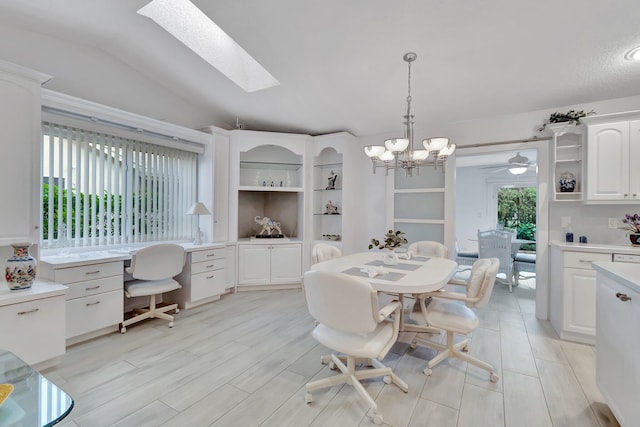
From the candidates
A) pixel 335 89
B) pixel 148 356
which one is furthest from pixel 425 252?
pixel 148 356

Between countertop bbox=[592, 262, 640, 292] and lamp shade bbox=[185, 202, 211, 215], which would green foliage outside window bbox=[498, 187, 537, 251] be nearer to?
countertop bbox=[592, 262, 640, 292]

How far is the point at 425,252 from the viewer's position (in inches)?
132

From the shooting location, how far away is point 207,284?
3.66 metres

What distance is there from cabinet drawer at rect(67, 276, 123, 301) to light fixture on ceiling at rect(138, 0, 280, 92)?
257 cm

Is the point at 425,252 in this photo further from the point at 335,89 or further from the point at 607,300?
the point at 335,89

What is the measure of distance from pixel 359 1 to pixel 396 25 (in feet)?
1.25

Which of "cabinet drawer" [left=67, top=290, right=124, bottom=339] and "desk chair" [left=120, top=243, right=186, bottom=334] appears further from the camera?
"desk chair" [left=120, top=243, right=186, bottom=334]

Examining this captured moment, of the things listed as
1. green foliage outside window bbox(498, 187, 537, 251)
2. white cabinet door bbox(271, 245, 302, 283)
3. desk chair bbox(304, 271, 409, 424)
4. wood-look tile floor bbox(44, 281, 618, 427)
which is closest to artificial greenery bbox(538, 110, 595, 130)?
wood-look tile floor bbox(44, 281, 618, 427)

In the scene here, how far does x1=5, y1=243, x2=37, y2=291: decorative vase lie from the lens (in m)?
2.10

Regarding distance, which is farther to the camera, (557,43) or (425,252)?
(425,252)

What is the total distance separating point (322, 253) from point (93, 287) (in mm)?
2180

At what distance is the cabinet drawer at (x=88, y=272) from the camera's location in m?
2.48

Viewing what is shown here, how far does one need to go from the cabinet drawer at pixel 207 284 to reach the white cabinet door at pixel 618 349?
3.68 meters

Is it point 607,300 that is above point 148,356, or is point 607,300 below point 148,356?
above
